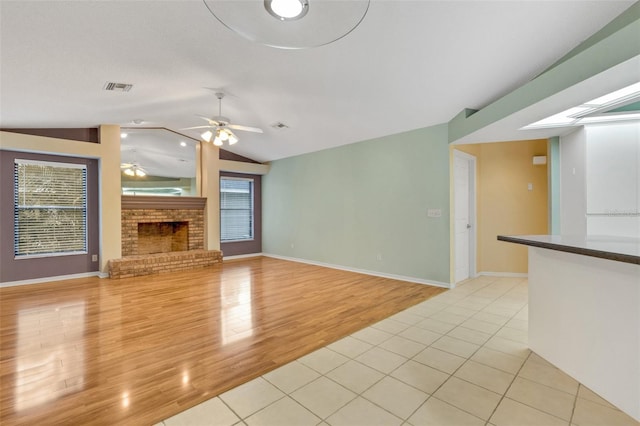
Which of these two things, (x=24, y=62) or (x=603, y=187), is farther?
(x=603, y=187)

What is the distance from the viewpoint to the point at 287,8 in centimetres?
119

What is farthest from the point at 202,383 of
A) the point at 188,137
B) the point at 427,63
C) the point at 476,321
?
the point at 188,137

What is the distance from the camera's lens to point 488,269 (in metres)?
5.64

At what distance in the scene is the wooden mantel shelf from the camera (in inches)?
249

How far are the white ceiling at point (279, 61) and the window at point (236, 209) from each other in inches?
118

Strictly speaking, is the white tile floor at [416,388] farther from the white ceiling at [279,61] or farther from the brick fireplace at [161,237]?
the brick fireplace at [161,237]

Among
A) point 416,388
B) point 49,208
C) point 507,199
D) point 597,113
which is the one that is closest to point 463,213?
point 507,199

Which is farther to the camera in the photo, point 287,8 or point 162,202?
point 162,202

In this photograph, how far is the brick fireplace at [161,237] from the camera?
19.9ft

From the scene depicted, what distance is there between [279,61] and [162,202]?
484 centimetres

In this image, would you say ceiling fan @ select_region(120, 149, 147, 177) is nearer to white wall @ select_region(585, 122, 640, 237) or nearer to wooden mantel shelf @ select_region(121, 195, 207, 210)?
wooden mantel shelf @ select_region(121, 195, 207, 210)

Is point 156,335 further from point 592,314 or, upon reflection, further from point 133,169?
point 133,169

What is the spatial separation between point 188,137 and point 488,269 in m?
7.24

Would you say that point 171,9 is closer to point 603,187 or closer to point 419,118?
point 419,118
